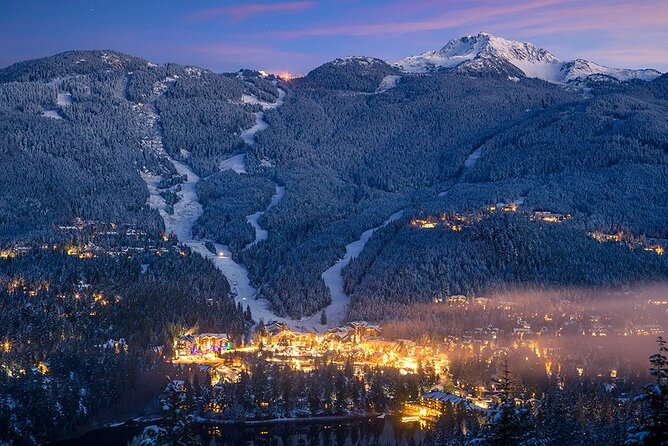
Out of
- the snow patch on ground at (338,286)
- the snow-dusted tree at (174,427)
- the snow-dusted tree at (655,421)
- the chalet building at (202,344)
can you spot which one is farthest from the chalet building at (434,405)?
the snow-dusted tree at (655,421)

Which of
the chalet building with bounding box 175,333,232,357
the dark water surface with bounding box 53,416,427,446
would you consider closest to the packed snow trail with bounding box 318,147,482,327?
the chalet building with bounding box 175,333,232,357

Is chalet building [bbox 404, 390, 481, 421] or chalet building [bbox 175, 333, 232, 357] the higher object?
chalet building [bbox 175, 333, 232, 357]

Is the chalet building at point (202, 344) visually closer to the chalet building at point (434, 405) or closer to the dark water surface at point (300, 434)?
the dark water surface at point (300, 434)

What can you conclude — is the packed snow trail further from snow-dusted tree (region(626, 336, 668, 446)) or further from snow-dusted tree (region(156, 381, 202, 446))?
snow-dusted tree (region(626, 336, 668, 446))

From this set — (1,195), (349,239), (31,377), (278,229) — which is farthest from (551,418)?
(1,195)

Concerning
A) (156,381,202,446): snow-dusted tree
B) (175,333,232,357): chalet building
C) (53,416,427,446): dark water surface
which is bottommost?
(53,416,427,446): dark water surface

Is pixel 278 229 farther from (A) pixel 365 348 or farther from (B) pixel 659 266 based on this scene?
(B) pixel 659 266
